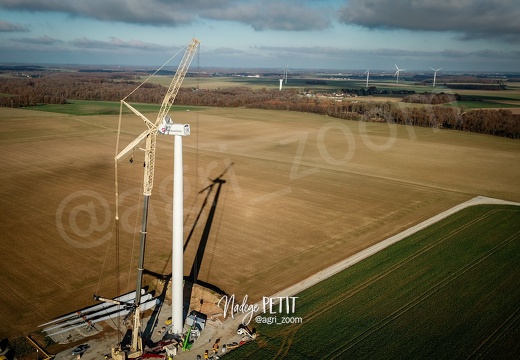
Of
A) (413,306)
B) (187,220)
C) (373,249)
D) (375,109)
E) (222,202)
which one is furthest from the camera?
(375,109)

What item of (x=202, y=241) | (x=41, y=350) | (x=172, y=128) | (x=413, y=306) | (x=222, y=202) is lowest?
(x=41, y=350)

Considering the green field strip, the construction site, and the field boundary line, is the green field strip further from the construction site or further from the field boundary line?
the construction site

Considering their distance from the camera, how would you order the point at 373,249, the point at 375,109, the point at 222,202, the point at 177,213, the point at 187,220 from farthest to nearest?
the point at 375,109
the point at 222,202
the point at 187,220
the point at 373,249
the point at 177,213

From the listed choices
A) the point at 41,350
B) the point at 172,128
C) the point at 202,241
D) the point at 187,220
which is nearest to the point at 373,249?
the point at 202,241

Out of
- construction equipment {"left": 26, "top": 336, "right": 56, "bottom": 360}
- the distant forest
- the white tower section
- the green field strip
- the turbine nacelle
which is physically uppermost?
the distant forest

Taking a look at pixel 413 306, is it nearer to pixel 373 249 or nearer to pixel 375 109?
pixel 373 249

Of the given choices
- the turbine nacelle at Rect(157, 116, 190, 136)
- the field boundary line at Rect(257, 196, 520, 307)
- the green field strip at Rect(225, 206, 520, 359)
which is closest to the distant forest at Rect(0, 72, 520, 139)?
the field boundary line at Rect(257, 196, 520, 307)

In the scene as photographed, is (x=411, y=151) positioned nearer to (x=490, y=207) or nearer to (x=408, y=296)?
Answer: (x=490, y=207)
